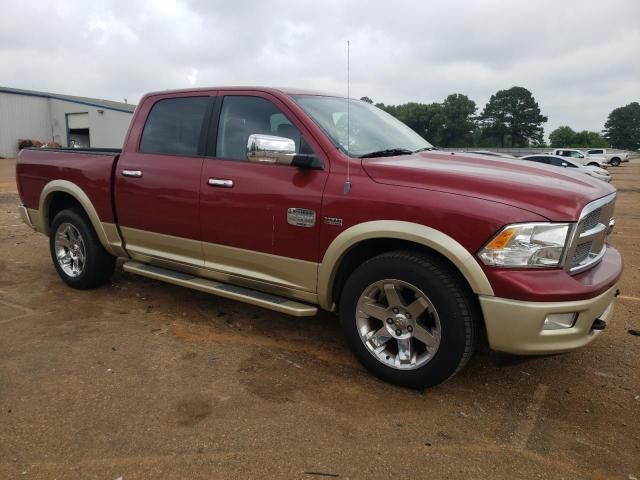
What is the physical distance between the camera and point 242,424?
2.65m

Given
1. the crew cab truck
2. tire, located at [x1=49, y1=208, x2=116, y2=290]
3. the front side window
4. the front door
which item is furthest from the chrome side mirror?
tire, located at [x1=49, y1=208, x2=116, y2=290]

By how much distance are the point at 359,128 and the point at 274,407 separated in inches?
80.3

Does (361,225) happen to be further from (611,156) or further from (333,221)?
(611,156)

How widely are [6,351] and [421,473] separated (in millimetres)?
2960

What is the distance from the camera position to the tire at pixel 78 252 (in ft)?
15.3

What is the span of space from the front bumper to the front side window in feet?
5.87

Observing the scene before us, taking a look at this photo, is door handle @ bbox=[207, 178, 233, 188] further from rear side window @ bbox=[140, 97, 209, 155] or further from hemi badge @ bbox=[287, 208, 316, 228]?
hemi badge @ bbox=[287, 208, 316, 228]

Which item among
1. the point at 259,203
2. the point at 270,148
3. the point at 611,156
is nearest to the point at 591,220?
the point at 270,148

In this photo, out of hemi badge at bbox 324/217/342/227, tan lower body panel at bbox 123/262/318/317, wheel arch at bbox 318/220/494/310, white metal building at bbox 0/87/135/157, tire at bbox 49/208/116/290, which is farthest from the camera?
white metal building at bbox 0/87/135/157

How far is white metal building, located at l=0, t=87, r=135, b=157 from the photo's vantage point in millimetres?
35125

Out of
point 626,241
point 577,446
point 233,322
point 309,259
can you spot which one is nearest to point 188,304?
point 233,322

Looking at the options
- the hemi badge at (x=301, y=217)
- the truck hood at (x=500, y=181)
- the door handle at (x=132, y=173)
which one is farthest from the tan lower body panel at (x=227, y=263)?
the truck hood at (x=500, y=181)

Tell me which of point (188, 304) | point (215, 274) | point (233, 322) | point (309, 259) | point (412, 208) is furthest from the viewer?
point (188, 304)

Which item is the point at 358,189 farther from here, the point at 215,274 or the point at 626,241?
the point at 626,241
